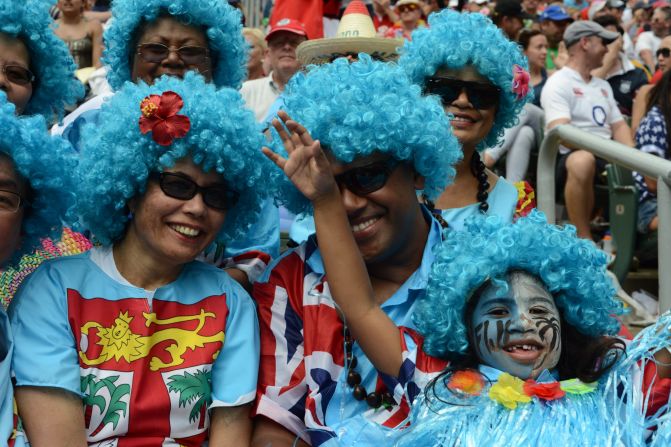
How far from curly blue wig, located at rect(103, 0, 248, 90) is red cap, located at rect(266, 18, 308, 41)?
2753mm

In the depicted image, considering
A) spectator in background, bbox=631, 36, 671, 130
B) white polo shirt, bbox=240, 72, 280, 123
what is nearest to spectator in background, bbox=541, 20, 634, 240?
spectator in background, bbox=631, 36, 671, 130

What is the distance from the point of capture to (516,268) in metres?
2.92

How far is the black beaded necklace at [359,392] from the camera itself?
9.94ft

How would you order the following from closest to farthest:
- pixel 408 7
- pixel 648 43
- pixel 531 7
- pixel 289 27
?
1. pixel 289 27
2. pixel 408 7
3. pixel 648 43
4. pixel 531 7

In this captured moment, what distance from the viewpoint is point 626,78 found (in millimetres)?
9945

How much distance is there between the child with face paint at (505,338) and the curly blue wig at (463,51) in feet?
3.58

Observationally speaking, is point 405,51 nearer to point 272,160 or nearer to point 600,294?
point 272,160

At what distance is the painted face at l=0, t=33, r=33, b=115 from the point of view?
3623mm

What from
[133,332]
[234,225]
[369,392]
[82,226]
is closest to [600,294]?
[369,392]

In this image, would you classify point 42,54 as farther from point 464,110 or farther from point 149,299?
point 464,110

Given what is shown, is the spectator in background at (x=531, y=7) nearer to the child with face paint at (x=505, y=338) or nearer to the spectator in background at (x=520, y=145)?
the spectator in background at (x=520, y=145)

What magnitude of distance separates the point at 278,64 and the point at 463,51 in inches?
129

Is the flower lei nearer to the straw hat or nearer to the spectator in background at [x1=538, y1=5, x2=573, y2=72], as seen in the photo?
the straw hat

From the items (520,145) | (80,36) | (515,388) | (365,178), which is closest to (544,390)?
(515,388)
